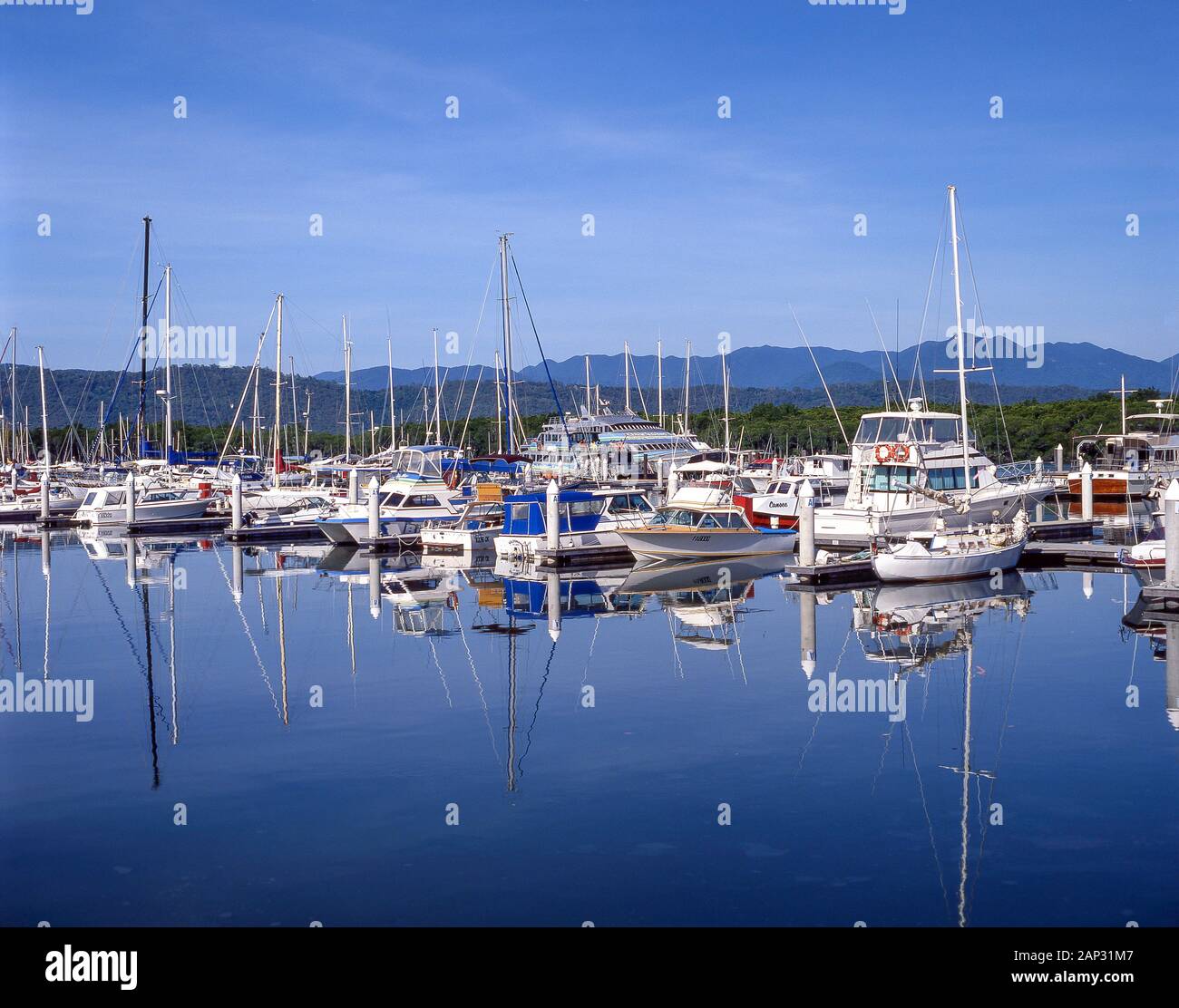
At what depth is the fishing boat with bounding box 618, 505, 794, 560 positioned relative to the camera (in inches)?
1474

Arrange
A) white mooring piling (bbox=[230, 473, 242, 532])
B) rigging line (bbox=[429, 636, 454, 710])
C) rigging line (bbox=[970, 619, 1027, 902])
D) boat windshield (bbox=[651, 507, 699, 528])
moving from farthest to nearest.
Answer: white mooring piling (bbox=[230, 473, 242, 532])
boat windshield (bbox=[651, 507, 699, 528])
rigging line (bbox=[429, 636, 454, 710])
rigging line (bbox=[970, 619, 1027, 902])

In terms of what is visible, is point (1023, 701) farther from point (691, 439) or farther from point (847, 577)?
point (691, 439)

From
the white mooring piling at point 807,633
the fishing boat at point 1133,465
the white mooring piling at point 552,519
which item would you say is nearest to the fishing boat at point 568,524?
the white mooring piling at point 552,519

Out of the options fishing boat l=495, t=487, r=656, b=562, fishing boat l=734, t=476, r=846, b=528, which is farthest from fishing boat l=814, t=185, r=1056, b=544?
fishing boat l=495, t=487, r=656, b=562

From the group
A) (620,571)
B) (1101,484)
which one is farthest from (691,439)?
(620,571)

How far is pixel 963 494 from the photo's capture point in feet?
136

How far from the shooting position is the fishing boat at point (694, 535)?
37.4 metres

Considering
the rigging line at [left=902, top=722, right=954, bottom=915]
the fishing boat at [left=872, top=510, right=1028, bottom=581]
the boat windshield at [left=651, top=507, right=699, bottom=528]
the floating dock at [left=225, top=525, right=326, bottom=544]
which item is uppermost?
the boat windshield at [left=651, top=507, right=699, bottom=528]

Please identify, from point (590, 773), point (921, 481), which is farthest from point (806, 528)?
point (590, 773)

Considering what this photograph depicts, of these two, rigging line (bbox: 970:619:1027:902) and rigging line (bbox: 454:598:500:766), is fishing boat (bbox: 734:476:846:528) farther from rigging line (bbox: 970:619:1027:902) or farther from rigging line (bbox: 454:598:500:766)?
rigging line (bbox: 454:598:500:766)

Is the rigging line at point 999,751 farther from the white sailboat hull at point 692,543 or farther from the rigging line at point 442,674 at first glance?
the white sailboat hull at point 692,543

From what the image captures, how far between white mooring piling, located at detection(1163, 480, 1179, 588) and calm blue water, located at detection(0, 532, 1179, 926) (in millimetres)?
1314

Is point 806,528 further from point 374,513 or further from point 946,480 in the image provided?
point 374,513

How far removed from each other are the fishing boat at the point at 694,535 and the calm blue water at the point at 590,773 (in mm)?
9488
